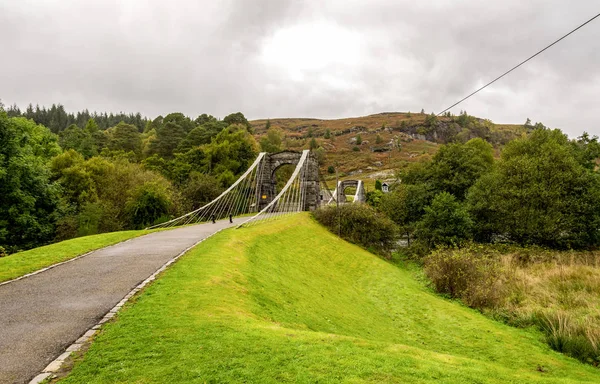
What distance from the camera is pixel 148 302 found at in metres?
8.70

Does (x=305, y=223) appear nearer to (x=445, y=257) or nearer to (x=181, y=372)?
(x=445, y=257)

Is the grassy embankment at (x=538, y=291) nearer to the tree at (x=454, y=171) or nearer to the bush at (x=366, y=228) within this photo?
the bush at (x=366, y=228)

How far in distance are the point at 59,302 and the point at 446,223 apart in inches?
1038

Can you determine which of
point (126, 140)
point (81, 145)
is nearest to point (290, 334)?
point (81, 145)

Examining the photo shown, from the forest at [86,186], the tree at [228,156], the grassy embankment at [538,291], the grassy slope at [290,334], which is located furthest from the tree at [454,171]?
the tree at [228,156]

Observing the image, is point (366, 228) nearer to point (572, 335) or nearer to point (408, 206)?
point (408, 206)

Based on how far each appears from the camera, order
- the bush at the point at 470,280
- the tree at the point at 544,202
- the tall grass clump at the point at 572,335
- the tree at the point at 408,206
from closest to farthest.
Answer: the tall grass clump at the point at 572,335, the bush at the point at 470,280, the tree at the point at 544,202, the tree at the point at 408,206

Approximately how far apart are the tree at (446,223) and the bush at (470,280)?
6.69m

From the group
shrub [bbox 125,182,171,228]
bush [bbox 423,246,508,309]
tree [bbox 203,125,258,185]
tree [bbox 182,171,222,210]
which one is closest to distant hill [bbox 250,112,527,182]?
tree [bbox 203,125,258,185]

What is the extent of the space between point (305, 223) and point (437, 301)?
50.0 ft

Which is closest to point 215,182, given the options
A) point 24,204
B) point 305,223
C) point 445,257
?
point 305,223

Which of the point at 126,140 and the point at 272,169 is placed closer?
the point at 272,169

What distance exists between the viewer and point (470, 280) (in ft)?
60.2

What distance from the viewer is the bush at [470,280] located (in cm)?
1652
